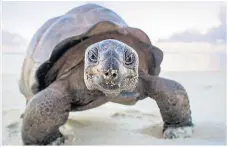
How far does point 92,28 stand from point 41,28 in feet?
2.79

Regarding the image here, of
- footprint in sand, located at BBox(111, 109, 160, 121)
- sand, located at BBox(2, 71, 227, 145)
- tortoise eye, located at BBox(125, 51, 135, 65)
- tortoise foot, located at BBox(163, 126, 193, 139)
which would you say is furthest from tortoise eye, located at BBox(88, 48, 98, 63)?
footprint in sand, located at BBox(111, 109, 160, 121)

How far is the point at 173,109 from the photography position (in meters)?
2.76

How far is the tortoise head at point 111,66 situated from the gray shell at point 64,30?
74 cm

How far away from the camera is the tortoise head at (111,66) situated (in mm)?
1980

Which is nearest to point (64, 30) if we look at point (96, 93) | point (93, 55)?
point (96, 93)

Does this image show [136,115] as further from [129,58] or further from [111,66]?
[111,66]

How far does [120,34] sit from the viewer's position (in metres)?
2.94

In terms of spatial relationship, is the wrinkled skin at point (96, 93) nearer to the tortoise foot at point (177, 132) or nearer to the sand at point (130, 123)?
the tortoise foot at point (177, 132)

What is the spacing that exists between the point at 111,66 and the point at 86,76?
0.35 m

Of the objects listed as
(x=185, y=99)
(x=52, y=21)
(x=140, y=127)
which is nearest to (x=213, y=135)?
(x=185, y=99)

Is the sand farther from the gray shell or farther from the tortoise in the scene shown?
the gray shell

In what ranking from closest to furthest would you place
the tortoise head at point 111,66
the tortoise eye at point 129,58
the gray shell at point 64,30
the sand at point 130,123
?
the tortoise head at point 111,66, the tortoise eye at point 129,58, the sand at point 130,123, the gray shell at point 64,30

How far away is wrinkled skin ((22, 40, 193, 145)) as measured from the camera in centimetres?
205

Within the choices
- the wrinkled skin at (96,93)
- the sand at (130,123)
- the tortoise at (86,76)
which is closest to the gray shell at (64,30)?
the tortoise at (86,76)
